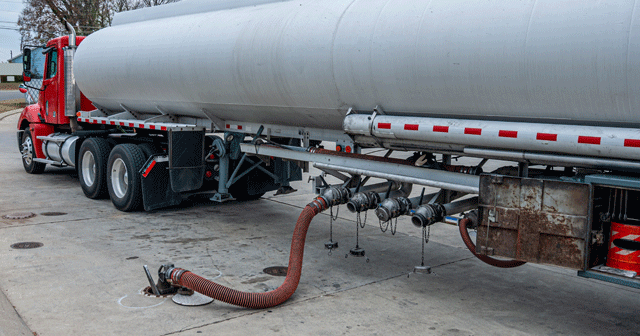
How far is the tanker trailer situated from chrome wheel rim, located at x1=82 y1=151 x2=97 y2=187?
266 cm

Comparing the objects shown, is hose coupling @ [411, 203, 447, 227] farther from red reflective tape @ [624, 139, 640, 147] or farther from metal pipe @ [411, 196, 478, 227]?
red reflective tape @ [624, 139, 640, 147]

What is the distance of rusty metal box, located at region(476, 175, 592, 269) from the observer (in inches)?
179

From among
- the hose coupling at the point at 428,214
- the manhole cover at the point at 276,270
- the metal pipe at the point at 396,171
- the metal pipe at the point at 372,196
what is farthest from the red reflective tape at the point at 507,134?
the manhole cover at the point at 276,270

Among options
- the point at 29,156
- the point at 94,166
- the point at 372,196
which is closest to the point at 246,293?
the point at 372,196

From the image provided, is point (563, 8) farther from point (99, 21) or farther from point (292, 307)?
point (99, 21)

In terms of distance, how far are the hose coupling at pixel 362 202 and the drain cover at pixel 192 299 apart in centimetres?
173

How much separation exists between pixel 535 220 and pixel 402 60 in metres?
1.83

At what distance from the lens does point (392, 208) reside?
5.85 m

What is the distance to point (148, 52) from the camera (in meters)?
8.75

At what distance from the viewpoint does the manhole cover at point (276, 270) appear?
653cm

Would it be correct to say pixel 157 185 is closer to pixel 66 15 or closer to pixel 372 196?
pixel 372 196

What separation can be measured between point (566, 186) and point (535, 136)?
46 centimetres

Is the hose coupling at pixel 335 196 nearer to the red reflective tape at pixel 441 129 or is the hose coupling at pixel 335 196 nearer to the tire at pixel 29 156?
the red reflective tape at pixel 441 129

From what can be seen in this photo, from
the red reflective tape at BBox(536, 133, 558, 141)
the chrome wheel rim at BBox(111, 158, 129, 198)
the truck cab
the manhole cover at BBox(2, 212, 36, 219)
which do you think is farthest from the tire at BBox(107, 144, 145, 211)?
the red reflective tape at BBox(536, 133, 558, 141)
